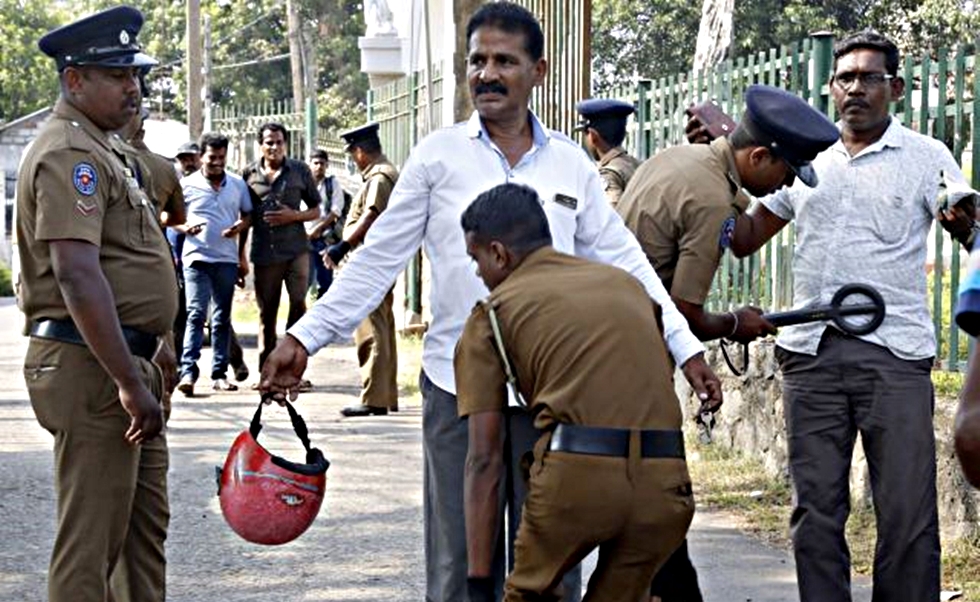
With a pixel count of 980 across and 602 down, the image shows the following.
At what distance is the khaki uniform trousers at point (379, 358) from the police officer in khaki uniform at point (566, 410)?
24.4 feet

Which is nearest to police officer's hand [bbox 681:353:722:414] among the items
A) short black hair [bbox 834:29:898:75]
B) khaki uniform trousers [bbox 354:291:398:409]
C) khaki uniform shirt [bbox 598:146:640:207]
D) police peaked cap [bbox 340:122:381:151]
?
short black hair [bbox 834:29:898:75]

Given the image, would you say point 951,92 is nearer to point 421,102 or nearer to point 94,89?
point 94,89

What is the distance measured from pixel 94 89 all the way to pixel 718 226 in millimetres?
1956

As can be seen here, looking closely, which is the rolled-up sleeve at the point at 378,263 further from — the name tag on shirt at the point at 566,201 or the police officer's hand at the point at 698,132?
the police officer's hand at the point at 698,132

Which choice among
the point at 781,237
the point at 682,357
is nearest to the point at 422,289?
the point at 781,237

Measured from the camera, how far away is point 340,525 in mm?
8391

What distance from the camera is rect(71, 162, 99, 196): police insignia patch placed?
197 inches

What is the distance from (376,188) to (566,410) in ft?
24.7

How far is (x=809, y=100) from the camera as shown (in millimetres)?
9336

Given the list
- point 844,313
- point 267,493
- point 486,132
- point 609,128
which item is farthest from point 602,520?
point 609,128

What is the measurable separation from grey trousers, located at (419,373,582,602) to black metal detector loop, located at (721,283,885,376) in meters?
1.22

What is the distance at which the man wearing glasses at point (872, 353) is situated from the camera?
6125 mm

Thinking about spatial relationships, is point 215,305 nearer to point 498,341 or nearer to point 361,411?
point 361,411

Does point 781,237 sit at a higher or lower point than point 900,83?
lower
